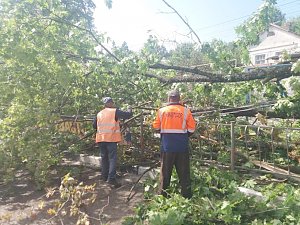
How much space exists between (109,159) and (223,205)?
104 inches

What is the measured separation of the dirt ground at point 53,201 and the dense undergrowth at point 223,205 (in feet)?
1.37

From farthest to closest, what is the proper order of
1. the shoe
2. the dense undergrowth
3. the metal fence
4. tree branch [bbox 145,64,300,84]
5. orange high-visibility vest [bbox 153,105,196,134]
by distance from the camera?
1. tree branch [bbox 145,64,300,84]
2. the shoe
3. the metal fence
4. orange high-visibility vest [bbox 153,105,196,134]
5. the dense undergrowth

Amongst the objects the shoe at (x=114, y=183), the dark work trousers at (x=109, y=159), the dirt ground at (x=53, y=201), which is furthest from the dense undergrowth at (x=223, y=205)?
the dark work trousers at (x=109, y=159)

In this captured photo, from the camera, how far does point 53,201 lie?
5363 mm

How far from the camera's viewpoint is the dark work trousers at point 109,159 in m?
5.90

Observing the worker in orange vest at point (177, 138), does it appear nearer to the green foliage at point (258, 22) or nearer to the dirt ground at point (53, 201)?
the dirt ground at point (53, 201)

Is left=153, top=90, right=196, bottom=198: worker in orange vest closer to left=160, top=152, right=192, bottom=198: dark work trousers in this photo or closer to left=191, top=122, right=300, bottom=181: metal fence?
left=160, top=152, right=192, bottom=198: dark work trousers

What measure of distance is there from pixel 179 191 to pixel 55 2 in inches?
178

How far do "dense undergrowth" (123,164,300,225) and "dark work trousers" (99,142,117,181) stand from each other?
97 cm

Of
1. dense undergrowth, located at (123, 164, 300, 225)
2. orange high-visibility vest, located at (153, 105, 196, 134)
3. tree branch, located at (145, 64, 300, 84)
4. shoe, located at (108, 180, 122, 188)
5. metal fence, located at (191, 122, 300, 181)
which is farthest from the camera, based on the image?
tree branch, located at (145, 64, 300, 84)

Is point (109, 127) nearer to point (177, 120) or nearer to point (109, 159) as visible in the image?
point (109, 159)

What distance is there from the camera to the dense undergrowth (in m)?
3.90

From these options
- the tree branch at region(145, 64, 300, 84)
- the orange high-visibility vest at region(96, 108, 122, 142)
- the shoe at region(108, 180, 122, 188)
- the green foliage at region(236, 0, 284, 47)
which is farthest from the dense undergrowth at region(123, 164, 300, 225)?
the green foliage at region(236, 0, 284, 47)

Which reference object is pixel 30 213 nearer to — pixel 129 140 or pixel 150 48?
pixel 129 140
